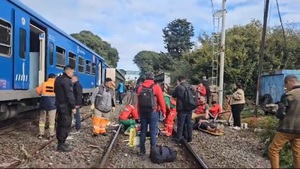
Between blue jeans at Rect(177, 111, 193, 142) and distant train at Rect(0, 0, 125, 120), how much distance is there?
13.5 feet

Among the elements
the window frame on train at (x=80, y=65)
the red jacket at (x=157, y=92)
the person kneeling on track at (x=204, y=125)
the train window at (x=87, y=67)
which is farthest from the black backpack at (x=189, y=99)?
the train window at (x=87, y=67)

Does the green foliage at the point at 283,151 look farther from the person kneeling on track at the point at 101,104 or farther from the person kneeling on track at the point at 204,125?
the person kneeling on track at the point at 101,104

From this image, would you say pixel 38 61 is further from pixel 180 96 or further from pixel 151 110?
pixel 151 110

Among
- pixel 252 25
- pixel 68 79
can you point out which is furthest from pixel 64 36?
pixel 252 25

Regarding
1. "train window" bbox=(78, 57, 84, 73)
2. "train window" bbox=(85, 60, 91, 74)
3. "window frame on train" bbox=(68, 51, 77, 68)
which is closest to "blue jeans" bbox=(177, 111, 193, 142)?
"window frame on train" bbox=(68, 51, 77, 68)

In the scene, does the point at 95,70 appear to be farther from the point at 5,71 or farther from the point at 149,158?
the point at 149,158

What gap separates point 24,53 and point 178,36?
5834 cm

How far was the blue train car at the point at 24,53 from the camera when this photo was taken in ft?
29.4

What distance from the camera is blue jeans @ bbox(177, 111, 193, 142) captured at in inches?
404

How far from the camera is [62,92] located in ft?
27.7

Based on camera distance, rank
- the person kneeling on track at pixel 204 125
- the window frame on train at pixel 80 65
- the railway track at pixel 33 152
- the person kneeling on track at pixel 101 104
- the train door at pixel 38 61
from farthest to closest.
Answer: the window frame on train at pixel 80 65
the person kneeling on track at pixel 204 125
the train door at pixel 38 61
the person kneeling on track at pixel 101 104
the railway track at pixel 33 152

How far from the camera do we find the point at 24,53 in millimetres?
10062

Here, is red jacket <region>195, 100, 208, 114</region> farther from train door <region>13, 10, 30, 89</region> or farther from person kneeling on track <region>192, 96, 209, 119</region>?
train door <region>13, 10, 30, 89</region>

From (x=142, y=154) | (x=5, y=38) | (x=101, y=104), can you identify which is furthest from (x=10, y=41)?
(x=142, y=154)
